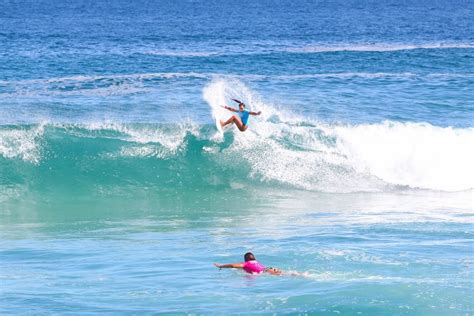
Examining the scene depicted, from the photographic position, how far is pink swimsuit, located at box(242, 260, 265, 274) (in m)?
14.2

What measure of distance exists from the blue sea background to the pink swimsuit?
0.18 meters

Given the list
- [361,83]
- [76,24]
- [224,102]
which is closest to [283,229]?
[224,102]

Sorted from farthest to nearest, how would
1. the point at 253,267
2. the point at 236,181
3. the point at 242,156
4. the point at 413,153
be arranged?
the point at 413,153, the point at 242,156, the point at 236,181, the point at 253,267

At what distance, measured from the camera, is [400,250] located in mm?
15508

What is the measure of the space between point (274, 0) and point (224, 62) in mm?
88103

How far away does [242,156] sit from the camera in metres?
25.2

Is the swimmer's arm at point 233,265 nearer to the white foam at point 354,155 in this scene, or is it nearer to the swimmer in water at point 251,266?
the swimmer in water at point 251,266

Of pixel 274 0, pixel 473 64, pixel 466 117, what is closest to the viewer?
pixel 466 117

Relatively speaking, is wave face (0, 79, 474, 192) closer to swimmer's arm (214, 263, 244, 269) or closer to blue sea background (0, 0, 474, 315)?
blue sea background (0, 0, 474, 315)

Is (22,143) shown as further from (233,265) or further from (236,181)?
(233,265)

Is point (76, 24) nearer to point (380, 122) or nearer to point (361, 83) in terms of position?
point (361, 83)

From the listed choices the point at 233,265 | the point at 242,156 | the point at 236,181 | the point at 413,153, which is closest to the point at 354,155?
the point at 413,153

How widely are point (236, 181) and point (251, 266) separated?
9.96m

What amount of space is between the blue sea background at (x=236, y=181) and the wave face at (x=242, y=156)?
0.19 feet
